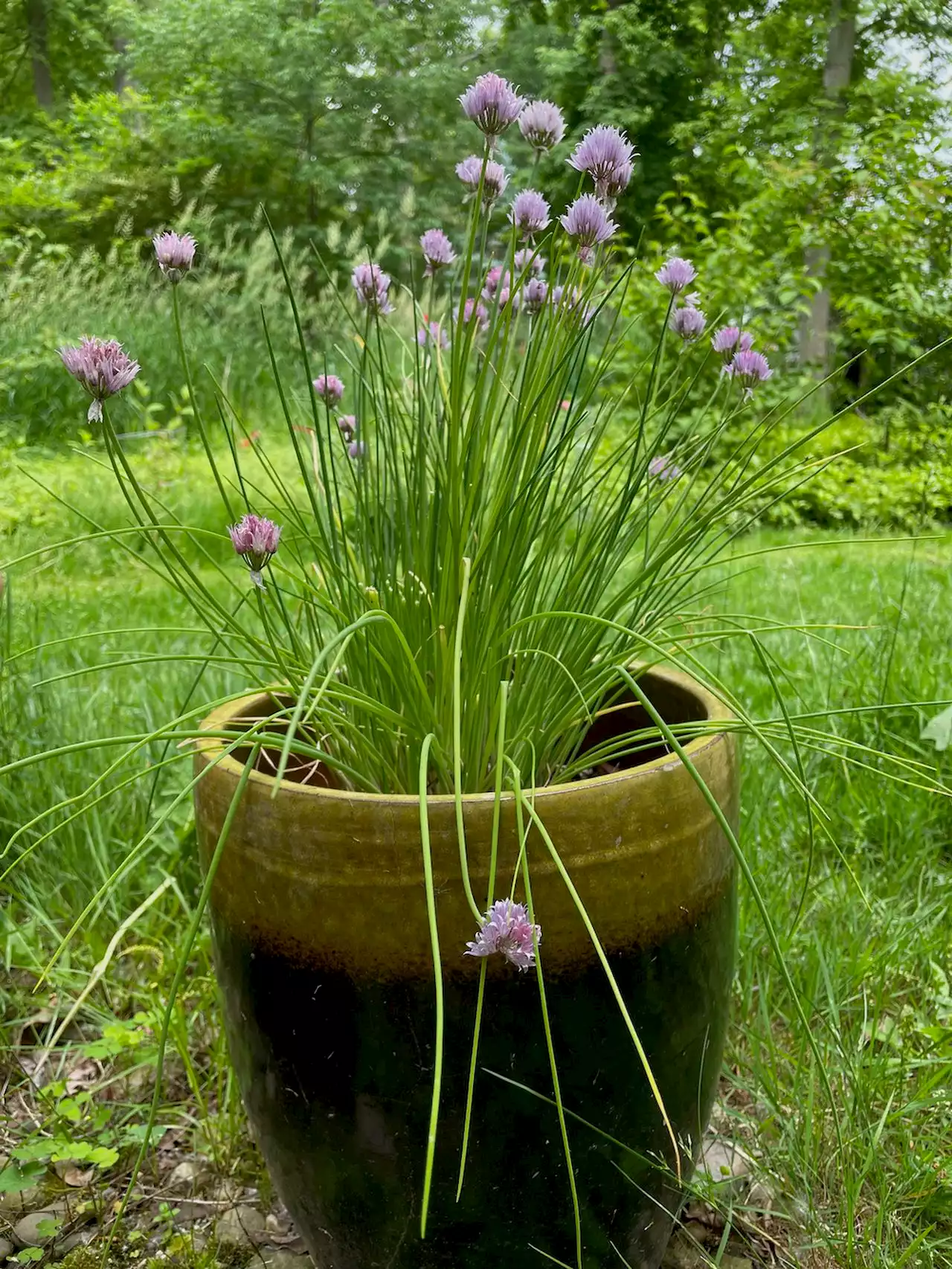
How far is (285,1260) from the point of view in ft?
2.84

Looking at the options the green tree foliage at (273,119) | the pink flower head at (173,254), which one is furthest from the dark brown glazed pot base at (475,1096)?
the green tree foliage at (273,119)

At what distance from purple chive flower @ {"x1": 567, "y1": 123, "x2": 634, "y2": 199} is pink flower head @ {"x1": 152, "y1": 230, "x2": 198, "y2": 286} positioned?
30 cm

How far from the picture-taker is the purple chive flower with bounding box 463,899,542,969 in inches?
20.8

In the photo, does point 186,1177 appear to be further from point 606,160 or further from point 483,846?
point 606,160

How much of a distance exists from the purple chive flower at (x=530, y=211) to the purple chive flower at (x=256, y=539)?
36 cm


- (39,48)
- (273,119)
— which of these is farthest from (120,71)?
(273,119)

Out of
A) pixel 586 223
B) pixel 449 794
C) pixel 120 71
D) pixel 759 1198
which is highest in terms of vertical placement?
pixel 120 71

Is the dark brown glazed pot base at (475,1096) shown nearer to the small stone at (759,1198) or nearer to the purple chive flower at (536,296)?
the small stone at (759,1198)

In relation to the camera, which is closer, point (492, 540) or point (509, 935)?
point (509, 935)

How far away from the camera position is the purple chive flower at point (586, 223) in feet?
2.30

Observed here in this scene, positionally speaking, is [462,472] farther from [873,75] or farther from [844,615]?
[873,75]

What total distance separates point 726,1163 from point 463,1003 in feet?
1.72

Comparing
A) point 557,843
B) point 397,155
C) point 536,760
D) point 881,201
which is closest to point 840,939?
point 536,760

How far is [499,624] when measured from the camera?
2.51 ft
